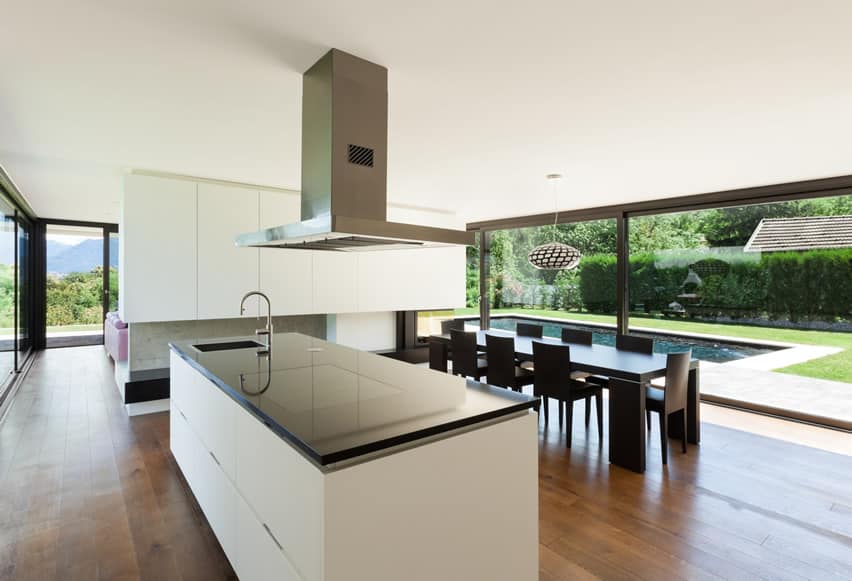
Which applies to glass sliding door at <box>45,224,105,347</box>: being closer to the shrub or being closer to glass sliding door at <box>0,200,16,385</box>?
glass sliding door at <box>0,200,16,385</box>

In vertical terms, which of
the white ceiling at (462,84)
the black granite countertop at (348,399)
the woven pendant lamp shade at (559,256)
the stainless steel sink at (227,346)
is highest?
the white ceiling at (462,84)

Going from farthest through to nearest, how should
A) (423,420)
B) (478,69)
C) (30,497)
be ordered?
(30,497) → (478,69) → (423,420)

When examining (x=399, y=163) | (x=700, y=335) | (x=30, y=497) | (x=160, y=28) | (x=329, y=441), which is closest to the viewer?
(x=329, y=441)

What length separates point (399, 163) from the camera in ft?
13.5

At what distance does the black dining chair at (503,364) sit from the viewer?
430cm

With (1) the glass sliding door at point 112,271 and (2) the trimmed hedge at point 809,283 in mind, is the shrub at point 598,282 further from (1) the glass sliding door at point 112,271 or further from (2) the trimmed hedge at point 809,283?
(1) the glass sliding door at point 112,271

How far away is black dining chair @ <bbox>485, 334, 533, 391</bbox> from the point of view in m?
4.30

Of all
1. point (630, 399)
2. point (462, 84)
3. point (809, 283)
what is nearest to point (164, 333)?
point (462, 84)

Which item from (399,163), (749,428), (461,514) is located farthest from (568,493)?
(399,163)

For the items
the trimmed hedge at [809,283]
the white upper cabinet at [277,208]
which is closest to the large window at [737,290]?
the trimmed hedge at [809,283]

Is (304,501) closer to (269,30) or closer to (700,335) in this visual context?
(269,30)

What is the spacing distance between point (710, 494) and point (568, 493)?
0.92m

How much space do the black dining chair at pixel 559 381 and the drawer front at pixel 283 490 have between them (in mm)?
2612

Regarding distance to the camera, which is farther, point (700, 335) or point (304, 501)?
point (700, 335)
